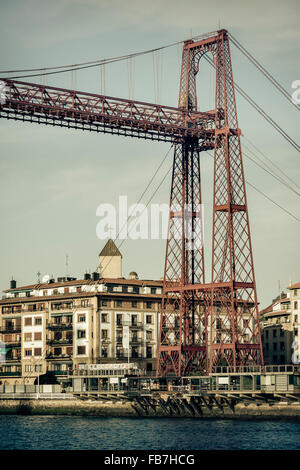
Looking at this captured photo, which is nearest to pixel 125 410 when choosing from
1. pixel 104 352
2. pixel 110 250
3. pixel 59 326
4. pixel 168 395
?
pixel 168 395

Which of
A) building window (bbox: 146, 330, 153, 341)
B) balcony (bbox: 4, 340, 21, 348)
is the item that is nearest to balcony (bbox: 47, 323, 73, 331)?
balcony (bbox: 4, 340, 21, 348)

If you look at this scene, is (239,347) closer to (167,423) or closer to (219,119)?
(167,423)

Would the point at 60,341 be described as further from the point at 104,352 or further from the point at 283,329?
the point at 283,329

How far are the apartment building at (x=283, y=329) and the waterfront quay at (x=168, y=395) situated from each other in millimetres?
47529

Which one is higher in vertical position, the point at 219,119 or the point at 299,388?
the point at 219,119

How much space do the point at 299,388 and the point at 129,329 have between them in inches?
1962

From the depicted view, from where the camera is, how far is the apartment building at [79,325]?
141 meters

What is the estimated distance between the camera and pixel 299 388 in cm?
9731

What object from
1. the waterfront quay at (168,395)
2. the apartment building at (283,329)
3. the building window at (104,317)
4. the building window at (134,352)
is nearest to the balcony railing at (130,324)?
the building window at (104,317)

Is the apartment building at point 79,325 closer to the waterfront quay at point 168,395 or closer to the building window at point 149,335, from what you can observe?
the building window at point 149,335

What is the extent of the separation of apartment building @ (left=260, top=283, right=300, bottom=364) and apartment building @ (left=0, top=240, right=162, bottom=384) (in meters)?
23.7

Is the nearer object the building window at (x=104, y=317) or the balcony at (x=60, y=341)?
the building window at (x=104, y=317)

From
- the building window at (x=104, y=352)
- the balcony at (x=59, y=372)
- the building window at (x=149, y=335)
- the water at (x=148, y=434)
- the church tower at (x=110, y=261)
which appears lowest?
the water at (x=148, y=434)

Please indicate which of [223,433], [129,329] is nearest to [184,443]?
[223,433]
